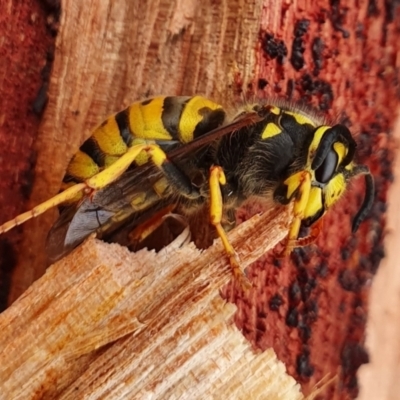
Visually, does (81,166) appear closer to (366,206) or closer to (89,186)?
(89,186)

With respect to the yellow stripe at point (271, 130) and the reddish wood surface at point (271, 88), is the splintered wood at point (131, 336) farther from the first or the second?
the yellow stripe at point (271, 130)

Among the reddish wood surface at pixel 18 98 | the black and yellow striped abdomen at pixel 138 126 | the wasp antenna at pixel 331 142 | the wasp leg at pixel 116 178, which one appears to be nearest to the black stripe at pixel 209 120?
the black and yellow striped abdomen at pixel 138 126

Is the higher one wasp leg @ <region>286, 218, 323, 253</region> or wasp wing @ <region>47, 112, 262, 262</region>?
wasp wing @ <region>47, 112, 262, 262</region>

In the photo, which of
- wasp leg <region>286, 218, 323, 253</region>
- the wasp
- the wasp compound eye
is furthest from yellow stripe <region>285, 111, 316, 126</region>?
wasp leg <region>286, 218, 323, 253</region>

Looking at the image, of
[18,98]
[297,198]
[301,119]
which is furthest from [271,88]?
[18,98]

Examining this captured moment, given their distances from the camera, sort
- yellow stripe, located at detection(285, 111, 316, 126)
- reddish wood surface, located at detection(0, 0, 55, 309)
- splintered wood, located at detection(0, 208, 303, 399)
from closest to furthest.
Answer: splintered wood, located at detection(0, 208, 303, 399) → reddish wood surface, located at detection(0, 0, 55, 309) → yellow stripe, located at detection(285, 111, 316, 126)

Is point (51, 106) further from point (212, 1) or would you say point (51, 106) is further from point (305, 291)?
point (305, 291)

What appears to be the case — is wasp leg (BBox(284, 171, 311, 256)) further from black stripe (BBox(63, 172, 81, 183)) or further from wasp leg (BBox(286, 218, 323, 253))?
black stripe (BBox(63, 172, 81, 183))
